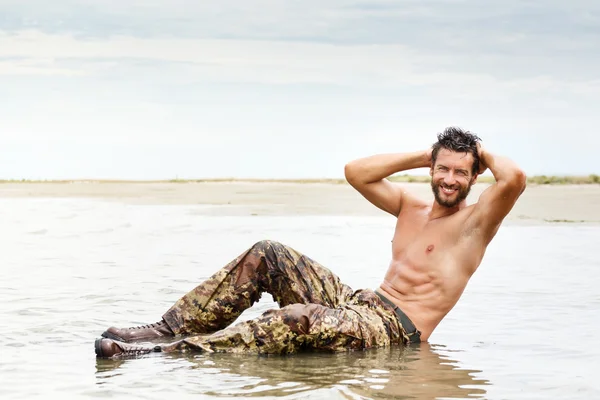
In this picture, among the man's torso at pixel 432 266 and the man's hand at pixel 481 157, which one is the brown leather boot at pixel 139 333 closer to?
the man's torso at pixel 432 266

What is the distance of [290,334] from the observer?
621 centimetres

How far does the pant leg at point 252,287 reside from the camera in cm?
681

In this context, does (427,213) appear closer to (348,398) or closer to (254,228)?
(348,398)

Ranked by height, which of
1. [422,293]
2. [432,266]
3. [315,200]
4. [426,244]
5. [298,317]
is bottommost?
[298,317]

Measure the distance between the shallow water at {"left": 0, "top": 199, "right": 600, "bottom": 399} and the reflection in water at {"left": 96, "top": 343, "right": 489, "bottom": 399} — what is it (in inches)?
0.5

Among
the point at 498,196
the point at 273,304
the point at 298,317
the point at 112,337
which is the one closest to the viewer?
the point at 298,317

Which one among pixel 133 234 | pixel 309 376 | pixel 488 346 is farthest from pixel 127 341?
pixel 133 234

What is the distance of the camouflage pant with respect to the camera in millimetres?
6238

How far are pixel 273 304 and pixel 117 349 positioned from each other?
2.77 meters

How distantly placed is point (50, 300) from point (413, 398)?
4.77m

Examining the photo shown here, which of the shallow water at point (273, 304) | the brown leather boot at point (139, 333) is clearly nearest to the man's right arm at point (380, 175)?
the shallow water at point (273, 304)

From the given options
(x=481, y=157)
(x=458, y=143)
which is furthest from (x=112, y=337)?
(x=481, y=157)

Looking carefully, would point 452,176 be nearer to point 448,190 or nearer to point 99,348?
point 448,190

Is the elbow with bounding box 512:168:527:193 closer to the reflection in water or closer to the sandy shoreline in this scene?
the reflection in water
